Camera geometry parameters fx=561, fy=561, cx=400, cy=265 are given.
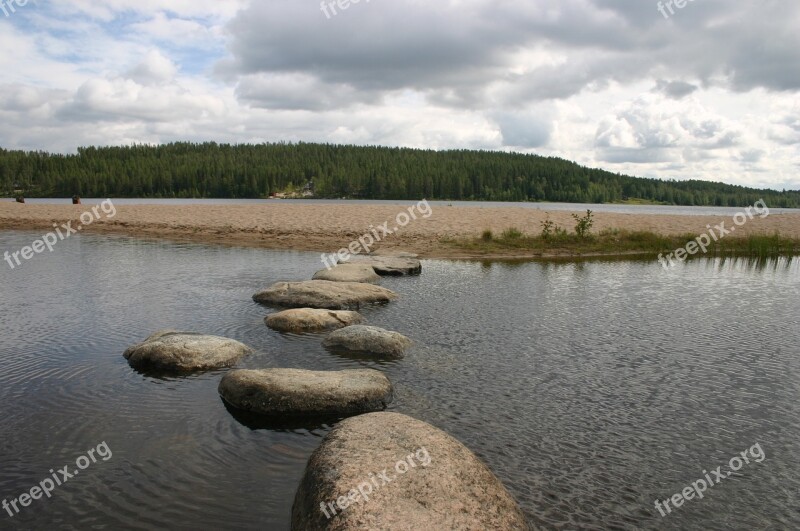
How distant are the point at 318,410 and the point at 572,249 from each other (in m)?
29.2

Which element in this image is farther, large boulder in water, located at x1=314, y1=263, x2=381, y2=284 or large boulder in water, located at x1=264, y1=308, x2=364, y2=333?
large boulder in water, located at x1=314, y1=263, x2=381, y2=284

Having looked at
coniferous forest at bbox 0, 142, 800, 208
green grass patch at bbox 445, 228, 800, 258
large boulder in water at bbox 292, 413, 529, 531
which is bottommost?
large boulder in water at bbox 292, 413, 529, 531

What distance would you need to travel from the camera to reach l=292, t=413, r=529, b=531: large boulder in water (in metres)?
6.07

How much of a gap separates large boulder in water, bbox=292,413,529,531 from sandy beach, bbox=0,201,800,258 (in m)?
26.0

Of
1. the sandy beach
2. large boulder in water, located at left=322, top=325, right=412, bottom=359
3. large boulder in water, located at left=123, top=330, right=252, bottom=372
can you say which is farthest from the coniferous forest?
large boulder in water, located at left=123, top=330, right=252, bottom=372

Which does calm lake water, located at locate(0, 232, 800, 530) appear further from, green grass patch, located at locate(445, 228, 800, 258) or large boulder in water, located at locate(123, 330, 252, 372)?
green grass patch, located at locate(445, 228, 800, 258)

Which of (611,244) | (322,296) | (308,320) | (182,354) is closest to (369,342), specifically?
(308,320)

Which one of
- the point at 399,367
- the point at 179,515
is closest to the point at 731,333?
the point at 399,367

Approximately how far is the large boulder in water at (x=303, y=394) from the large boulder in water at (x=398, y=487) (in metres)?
2.26

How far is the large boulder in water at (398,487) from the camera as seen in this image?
6.07 metres

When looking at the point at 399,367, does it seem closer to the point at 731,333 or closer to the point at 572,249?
the point at 731,333

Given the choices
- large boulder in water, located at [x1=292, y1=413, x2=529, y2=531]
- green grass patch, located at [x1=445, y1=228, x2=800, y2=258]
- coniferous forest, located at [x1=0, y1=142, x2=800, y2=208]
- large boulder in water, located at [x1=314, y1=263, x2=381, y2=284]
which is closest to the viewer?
large boulder in water, located at [x1=292, y1=413, x2=529, y2=531]

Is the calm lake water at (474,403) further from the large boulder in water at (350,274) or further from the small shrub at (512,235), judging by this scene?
the small shrub at (512,235)

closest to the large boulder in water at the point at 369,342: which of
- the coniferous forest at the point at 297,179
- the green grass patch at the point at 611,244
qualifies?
the green grass patch at the point at 611,244
